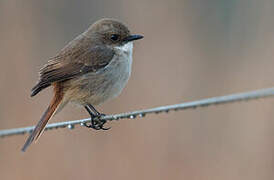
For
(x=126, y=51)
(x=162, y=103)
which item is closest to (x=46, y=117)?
(x=126, y=51)

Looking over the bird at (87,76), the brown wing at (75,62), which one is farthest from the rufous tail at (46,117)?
the brown wing at (75,62)

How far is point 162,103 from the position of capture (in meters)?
6.75

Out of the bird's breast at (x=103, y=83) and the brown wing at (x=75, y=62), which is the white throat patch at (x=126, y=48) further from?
the bird's breast at (x=103, y=83)

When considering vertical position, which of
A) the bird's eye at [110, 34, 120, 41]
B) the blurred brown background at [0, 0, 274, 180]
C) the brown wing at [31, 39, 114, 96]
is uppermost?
the bird's eye at [110, 34, 120, 41]

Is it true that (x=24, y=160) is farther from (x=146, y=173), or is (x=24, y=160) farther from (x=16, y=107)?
(x=146, y=173)

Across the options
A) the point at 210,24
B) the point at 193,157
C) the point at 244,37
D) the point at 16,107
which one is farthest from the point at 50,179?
the point at 210,24

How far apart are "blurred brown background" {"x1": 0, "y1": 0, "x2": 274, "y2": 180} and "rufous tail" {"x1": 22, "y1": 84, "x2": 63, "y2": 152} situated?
119 centimetres

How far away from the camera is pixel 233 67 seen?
22.2 feet

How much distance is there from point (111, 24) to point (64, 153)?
174 cm

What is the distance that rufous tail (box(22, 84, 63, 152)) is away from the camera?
455cm

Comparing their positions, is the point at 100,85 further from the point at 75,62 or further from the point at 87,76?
the point at 75,62

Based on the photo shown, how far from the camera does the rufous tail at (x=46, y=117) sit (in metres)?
4.55

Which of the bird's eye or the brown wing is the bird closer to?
the brown wing

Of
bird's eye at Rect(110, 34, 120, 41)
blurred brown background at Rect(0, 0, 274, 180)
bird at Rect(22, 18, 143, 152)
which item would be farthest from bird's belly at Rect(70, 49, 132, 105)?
blurred brown background at Rect(0, 0, 274, 180)
